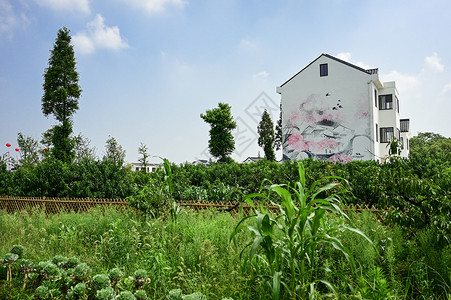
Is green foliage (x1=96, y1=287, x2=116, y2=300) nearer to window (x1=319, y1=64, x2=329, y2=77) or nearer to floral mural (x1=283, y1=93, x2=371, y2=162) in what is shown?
floral mural (x1=283, y1=93, x2=371, y2=162)

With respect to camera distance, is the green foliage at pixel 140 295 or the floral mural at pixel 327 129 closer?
the green foliage at pixel 140 295

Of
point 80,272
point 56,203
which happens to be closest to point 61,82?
point 56,203

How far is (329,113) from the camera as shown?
2595 cm

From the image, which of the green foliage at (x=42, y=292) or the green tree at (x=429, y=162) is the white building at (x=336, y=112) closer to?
the green tree at (x=429, y=162)

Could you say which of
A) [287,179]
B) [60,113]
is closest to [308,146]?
[287,179]

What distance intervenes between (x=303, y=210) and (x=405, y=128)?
42060 mm

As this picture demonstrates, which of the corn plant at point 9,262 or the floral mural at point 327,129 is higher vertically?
the floral mural at point 327,129

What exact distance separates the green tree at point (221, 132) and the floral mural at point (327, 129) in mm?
5145

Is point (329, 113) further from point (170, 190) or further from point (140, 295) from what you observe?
point (140, 295)

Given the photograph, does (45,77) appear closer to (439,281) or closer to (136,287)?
(136,287)

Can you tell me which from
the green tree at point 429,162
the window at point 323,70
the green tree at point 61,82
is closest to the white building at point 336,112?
the window at point 323,70

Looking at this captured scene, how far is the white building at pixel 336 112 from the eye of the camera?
2506 centimetres

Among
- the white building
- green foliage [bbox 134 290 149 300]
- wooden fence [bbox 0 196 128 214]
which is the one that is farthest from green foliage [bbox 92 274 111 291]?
the white building

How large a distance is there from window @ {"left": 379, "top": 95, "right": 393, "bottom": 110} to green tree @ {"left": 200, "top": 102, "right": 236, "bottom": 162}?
13977 millimetres
